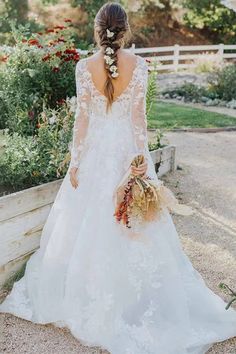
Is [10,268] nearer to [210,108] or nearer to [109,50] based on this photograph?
[109,50]

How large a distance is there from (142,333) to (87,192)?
3.34 ft

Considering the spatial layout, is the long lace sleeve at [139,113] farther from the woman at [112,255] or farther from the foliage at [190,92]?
the foliage at [190,92]

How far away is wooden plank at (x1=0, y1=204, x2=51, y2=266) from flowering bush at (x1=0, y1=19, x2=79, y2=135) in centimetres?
189

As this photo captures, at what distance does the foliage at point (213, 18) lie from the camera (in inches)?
985

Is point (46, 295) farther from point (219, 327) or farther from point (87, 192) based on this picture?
point (219, 327)

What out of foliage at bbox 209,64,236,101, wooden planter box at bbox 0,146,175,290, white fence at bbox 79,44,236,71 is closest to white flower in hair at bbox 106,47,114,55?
wooden planter box at bbox 0,146,175,290

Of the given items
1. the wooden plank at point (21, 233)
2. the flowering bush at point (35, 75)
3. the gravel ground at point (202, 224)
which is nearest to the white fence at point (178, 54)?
the gravel ground at point (202, 224)

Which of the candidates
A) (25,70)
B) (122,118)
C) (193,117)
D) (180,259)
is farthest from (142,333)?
(193,117)

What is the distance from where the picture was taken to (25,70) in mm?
6191

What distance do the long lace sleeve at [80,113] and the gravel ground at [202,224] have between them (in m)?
1.19

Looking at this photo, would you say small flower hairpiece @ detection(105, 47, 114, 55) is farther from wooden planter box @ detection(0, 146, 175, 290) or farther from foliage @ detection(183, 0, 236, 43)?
foliage @ detection(183, 0, 236, 43)

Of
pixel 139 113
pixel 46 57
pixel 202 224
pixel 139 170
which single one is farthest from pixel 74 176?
pixel 46 57

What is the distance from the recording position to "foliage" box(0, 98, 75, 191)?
4719 millimetres

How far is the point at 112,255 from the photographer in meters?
3.52
